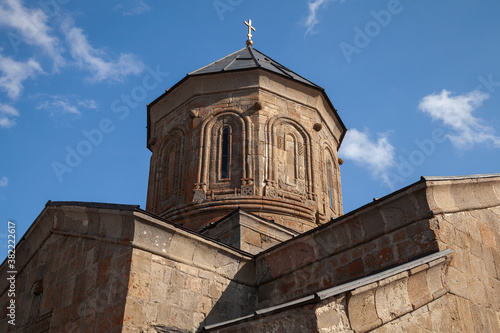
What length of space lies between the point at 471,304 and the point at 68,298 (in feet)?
16.9

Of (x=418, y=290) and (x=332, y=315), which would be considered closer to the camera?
(x=332, y=315)

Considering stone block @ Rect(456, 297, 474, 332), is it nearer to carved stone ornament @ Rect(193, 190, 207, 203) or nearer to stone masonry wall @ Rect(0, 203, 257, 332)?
stone masonry wall @ Rect(0, 203, 257, 332)

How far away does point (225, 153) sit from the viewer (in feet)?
34.3

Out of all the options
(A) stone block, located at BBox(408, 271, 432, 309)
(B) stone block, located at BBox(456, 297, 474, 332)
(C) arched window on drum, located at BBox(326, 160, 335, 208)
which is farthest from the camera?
(C) arched window on drum, located at BBox(326, 160, 335, 208)

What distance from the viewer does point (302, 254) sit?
723 cm

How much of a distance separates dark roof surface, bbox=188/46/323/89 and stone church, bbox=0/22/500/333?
937 mm

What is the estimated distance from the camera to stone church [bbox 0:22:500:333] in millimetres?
5227

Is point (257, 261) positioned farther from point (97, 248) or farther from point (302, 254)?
point (97, 248)

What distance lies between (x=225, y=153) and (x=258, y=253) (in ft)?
10.2

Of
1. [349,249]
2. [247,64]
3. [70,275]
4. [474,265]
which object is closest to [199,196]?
[70,275]

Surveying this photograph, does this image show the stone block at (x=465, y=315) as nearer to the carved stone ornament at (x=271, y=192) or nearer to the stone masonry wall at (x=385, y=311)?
the stone masonry wall at (x=385, y=311)

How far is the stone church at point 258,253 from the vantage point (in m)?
5.23

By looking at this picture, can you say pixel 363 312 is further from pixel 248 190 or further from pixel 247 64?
pixel 247 64

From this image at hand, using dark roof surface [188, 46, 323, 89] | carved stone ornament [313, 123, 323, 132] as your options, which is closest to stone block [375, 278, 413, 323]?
carved stone ornament [313, 123, 323, 132]
